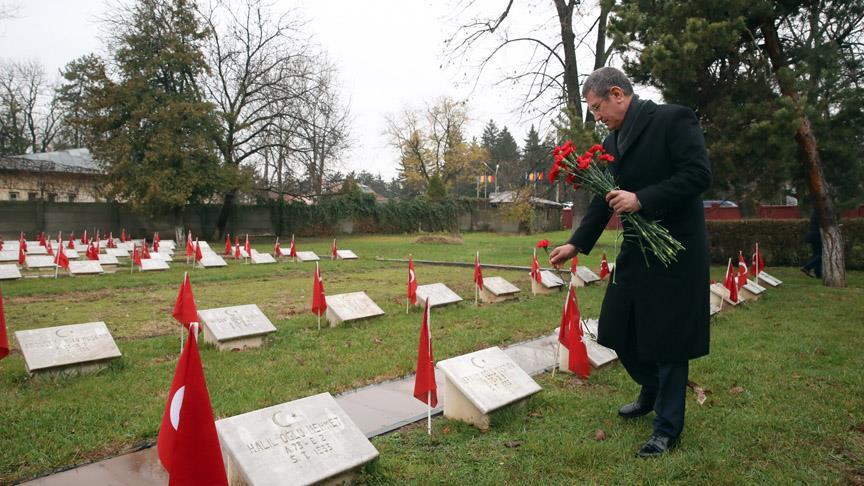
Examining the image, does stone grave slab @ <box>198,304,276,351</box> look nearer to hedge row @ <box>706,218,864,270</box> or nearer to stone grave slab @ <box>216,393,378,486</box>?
stone grave slab @ <box>216,393,378,486</box>

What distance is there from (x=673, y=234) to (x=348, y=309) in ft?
16.7

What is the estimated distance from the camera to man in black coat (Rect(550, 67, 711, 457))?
9.64 ft

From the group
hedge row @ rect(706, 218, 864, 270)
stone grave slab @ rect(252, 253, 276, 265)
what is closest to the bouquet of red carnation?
hedge row @ rect(706, 218, 864, 270)

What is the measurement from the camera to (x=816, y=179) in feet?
34.6

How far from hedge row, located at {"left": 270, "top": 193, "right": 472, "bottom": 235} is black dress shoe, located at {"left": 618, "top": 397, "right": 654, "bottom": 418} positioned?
30.3m

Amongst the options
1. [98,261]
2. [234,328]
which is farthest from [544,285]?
[98,261]

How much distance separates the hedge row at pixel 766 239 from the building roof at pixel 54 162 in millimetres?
29643

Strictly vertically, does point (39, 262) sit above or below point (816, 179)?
below

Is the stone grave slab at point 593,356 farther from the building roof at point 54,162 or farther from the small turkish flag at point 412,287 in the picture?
the building roof at point 54,162

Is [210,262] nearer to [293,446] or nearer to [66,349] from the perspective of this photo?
[66,349]

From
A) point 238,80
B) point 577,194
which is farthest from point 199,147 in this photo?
point 577,194

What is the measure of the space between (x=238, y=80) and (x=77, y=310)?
71.2ft

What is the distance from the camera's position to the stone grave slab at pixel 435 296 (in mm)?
8531

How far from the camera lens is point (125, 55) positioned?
2530 cm
